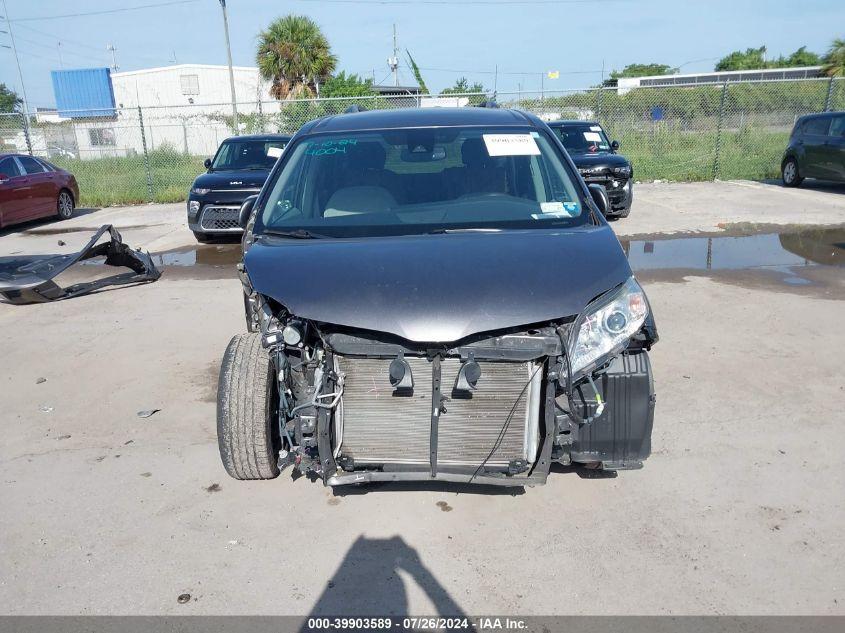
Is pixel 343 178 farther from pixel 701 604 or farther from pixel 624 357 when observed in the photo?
pixel 701 604

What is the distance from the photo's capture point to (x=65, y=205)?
1484cm

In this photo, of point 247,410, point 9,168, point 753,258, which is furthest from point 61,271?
point 753,258

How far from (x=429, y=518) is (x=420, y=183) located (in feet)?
6.08

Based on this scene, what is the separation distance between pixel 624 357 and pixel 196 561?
2155mm

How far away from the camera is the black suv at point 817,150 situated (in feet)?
46.3

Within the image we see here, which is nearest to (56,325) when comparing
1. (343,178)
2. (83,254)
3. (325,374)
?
(83,254)

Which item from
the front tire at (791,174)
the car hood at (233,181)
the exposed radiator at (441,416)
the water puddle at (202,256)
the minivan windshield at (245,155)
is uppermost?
the minivan windshield at (245,155)

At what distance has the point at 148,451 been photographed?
13.6 feet

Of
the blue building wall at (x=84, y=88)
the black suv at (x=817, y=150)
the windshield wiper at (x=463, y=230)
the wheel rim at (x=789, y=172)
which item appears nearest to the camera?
the windshield wiper at (x=463, y=230)

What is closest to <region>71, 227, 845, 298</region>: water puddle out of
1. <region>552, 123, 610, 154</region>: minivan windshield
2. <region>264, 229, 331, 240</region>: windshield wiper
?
<region>552, 123, 610, 154</region>: minivan windshield

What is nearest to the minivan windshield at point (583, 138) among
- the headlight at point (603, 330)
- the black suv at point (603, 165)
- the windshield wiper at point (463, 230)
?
the black suv at point (603, 165)

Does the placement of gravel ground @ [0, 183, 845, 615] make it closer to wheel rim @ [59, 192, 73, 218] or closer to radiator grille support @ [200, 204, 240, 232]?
radiator grille support @ [200, 204, 240, 232]

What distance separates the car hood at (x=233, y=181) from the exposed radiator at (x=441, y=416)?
8.03 meters

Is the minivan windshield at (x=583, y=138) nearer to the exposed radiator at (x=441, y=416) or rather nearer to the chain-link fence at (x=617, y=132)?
the chain-link fence at (x=617, y=132)
